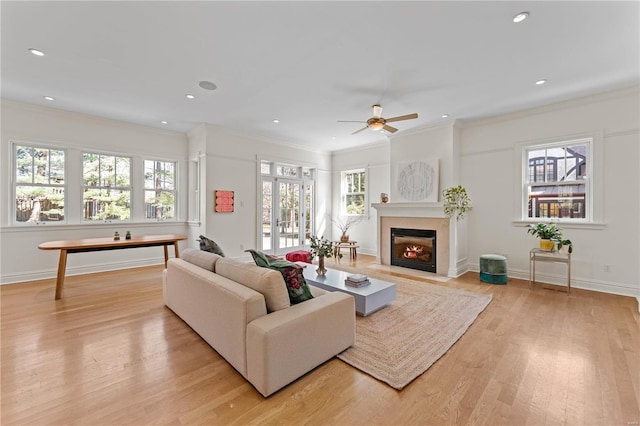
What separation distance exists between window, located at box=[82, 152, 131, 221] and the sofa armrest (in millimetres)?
5142

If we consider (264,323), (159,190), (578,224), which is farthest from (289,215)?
(578,224)

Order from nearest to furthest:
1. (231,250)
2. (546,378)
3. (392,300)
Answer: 1. (546,378)
2. (392,300)
3. (231,250)

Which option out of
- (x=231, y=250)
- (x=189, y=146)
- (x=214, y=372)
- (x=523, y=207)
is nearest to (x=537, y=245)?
(x=523, y=207)

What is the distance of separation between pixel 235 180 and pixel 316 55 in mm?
3694

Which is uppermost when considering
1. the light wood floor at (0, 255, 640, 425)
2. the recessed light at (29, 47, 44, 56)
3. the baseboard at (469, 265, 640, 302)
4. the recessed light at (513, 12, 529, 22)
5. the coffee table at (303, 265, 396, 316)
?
the recessed light at (29, 47, 44, 56)

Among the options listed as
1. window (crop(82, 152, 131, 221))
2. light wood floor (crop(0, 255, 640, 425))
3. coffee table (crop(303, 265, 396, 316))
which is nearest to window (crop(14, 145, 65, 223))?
window (crop(82, 152, 131, 221))

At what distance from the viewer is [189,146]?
6254 millimetres

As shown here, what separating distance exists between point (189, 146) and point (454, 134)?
569cm

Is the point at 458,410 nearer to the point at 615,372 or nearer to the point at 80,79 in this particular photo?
the point at 615,372

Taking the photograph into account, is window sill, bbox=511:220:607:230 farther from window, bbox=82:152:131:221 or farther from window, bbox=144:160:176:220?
window, bbox=82:152:131:221

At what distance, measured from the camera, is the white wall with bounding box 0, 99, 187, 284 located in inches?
173

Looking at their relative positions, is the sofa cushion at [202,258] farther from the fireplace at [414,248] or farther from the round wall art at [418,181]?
the round wall art at [418,181]

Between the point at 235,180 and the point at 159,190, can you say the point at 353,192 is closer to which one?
the point at 235,180

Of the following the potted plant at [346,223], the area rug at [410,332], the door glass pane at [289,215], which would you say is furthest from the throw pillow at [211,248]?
the potted plant at [346,223]
